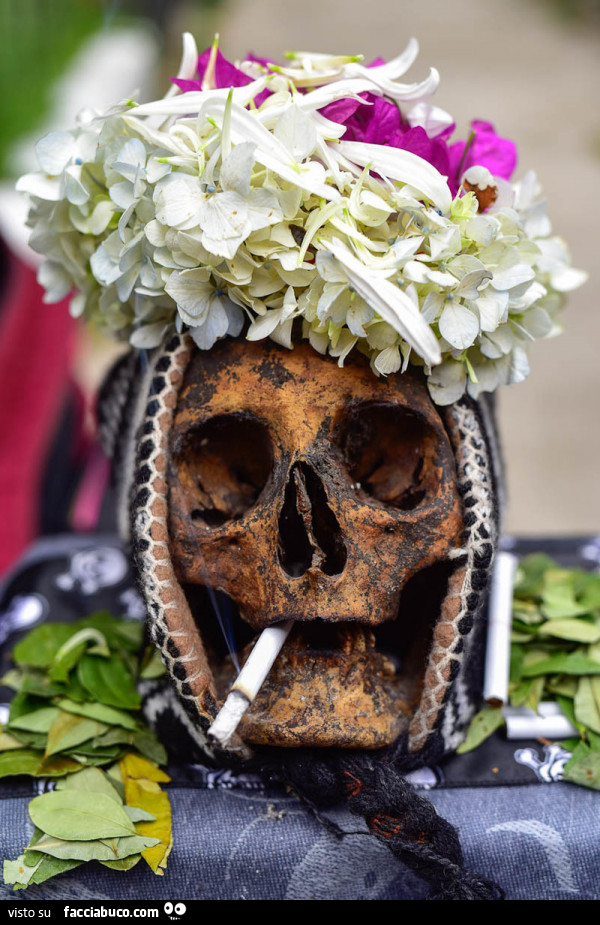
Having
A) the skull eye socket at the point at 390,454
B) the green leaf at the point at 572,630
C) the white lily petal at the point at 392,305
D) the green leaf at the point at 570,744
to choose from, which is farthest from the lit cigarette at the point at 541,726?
the white lily petal at the point at 392,305

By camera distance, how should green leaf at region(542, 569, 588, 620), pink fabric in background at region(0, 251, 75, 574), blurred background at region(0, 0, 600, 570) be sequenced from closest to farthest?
green leaf at region(542, 569, 588, 620) → pink fabric in background at region(0, 251, 75, 574) → blurred background at region(0, 0, 600, 570)

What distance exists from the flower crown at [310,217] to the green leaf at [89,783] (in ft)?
1.89

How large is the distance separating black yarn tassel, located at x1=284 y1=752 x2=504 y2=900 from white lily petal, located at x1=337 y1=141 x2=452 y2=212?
0.66m

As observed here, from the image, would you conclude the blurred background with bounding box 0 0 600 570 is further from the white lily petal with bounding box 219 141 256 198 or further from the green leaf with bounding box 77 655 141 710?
the green leaf with bounding box 77 655 141 710

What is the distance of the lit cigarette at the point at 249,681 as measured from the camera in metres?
0.96

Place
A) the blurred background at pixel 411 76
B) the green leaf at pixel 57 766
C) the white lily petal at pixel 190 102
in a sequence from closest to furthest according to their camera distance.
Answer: the white lily petal at pixel 190 102 < the green leaf at pixel 57 766 < the blurred background at pixel 411 76

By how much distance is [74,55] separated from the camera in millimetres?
4891

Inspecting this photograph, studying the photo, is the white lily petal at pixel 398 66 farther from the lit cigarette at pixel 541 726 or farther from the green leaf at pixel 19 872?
the green leaf at pixel 19 872

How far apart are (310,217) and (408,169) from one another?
0.42ft

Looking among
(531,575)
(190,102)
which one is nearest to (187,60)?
(190,102)

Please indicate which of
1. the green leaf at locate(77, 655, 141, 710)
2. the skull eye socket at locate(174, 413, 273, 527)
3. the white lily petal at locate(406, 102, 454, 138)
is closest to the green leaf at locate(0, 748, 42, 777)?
the green leaf at locate(77, 655, 141, 710)

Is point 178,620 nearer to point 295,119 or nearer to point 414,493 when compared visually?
point 414,493

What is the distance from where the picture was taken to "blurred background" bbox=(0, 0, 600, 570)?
95.8 inches

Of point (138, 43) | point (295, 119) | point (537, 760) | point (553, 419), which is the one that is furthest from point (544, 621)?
point (138, 43)
